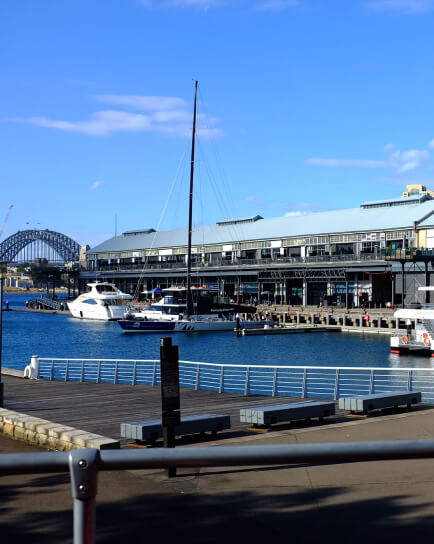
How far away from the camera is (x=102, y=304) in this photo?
347ft

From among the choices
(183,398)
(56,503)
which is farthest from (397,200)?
(56,503)

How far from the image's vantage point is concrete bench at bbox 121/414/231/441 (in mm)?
13820

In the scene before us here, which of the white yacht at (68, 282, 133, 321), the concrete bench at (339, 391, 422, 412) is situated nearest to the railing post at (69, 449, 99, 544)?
the concrete bench at (339, 391, 422, 412)

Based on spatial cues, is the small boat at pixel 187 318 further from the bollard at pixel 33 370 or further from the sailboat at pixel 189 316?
the bollard at pixel 33 370

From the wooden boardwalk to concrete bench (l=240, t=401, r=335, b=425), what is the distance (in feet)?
1.34

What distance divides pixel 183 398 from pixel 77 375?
2405cm

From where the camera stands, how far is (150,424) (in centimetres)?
1393

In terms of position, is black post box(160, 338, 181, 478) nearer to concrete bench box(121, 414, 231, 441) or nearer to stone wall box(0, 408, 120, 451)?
stone wall box(0, 408, 120, 451)

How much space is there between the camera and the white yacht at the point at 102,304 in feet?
343

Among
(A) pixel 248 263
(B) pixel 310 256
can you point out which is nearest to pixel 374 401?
(B) pixel 310 256

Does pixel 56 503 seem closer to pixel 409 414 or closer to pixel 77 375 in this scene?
pixel 409 414

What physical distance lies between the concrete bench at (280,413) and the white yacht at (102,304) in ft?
293

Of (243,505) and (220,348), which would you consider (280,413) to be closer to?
(243,505)

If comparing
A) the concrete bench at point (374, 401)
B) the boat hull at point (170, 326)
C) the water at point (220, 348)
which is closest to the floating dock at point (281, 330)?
the water at point (220, 348)
